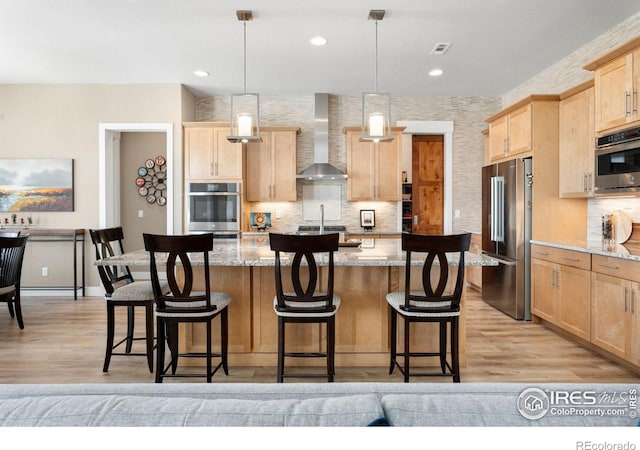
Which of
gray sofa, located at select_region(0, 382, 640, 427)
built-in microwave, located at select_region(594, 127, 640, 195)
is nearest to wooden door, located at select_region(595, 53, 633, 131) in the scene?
built-in microwave, located at select_region(594, 127, 640, 195)

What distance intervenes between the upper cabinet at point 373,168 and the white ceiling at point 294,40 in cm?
83

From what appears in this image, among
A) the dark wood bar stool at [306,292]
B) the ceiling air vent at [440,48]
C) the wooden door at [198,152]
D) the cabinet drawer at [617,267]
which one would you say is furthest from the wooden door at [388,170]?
the dark wood bar stool at [306,292]

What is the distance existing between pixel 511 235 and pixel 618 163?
132cm

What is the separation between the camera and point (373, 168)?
5.73 metres

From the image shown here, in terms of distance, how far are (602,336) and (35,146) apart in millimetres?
6896

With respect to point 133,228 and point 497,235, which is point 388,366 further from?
point 133,228

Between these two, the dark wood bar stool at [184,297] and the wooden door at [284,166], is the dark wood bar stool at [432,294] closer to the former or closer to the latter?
the dark wood bar stool at [184,297]

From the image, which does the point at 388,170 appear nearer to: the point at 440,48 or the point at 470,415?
the point at 440,48

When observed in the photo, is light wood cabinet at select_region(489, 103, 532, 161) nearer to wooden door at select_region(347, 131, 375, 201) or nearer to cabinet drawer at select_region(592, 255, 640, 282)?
cabinet drawer at select_region(592, 255, 640, 282)

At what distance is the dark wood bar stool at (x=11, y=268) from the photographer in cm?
381

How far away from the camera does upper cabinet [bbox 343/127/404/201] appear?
5.71 metres

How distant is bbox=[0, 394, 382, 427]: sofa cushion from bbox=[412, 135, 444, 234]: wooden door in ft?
22.1

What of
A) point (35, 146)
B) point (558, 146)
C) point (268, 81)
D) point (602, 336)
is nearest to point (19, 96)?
point (35, 146)

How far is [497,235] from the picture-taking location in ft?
15.2
